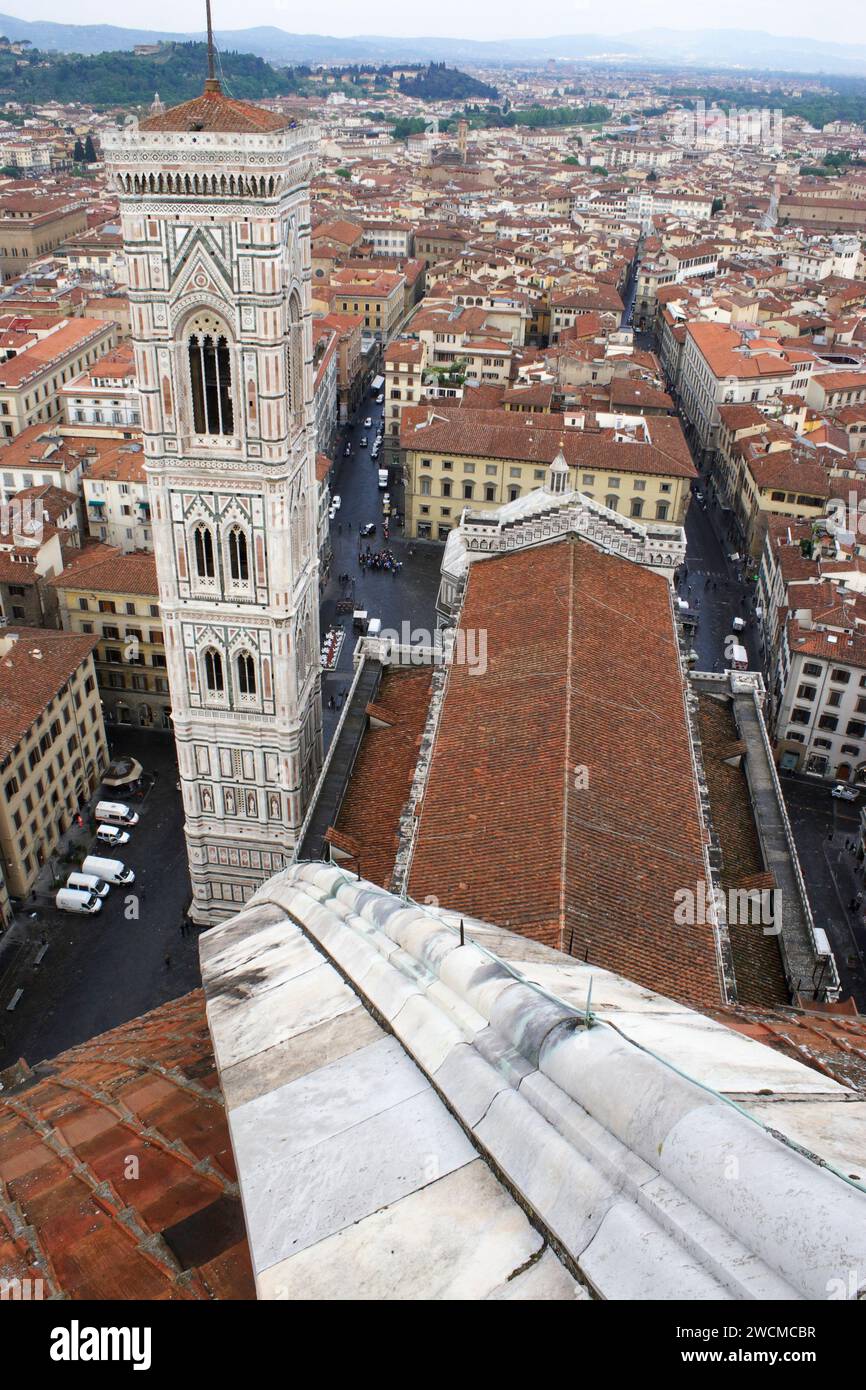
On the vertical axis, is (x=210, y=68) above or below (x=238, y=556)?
above

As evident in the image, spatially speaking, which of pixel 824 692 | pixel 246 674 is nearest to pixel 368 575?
pixel 824 692

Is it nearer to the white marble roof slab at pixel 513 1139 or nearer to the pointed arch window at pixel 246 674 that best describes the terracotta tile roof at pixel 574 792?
the pointed arch window at pixel 246 674

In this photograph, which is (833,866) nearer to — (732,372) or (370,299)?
(732,372)

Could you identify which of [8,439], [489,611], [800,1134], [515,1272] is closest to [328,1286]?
[515,1272]

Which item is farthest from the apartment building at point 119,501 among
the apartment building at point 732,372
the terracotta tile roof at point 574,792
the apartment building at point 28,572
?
the apartment building at point 732,372

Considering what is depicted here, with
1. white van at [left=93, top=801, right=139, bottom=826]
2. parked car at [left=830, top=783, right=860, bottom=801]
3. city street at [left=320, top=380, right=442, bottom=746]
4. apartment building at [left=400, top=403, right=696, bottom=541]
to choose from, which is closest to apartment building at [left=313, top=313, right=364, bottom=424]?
city street at [left=320, top=380, right=442, bottom=746]
